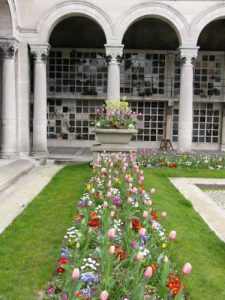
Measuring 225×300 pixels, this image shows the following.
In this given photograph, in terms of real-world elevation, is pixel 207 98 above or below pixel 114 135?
above

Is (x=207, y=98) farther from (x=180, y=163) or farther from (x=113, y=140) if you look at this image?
(x=113, y=140)

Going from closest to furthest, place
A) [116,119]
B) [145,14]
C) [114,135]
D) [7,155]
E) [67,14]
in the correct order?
[114,135] < [116,119] < [7,155] < [67,14] < [145,14]

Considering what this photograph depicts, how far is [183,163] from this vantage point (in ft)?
44.5

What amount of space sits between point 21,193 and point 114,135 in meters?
4.24

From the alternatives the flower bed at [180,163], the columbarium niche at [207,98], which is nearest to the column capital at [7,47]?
the flower bed at [180,163]

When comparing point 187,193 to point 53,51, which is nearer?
point 187,193

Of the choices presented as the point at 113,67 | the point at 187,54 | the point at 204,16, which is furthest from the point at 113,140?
the point at 204,16

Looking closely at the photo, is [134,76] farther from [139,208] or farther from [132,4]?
[139,208]

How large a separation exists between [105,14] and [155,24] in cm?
537

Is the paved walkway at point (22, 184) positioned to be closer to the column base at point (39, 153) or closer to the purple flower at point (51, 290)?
the column base at point (39, 153)

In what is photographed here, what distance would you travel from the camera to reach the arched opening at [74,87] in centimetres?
2038

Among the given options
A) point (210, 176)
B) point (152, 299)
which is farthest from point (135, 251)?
point (210, 176)

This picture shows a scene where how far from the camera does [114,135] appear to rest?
12.6 m

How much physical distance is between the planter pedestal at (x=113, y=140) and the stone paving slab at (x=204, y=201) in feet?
6.54
